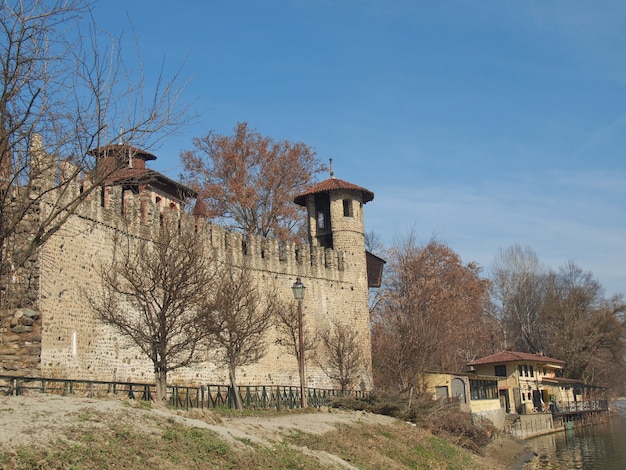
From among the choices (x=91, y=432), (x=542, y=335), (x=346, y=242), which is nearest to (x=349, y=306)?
(x=346, y=242)

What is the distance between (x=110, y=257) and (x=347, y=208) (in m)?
15.6

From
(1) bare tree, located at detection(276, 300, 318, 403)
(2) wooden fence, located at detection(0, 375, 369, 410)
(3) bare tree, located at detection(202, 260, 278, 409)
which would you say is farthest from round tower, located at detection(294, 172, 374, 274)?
(3) bare tree, located at detection(202, 260, 278, 409)

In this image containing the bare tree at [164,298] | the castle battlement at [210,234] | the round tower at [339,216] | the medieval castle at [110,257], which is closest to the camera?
the bare tree at [164,298]

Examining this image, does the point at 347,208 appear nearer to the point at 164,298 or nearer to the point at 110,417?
the point at 164,298

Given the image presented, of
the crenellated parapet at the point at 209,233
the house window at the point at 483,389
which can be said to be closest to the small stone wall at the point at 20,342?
the crenellated parapet at the point at 209,233

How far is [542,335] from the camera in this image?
58.5 meters

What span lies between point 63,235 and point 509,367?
36081 mm

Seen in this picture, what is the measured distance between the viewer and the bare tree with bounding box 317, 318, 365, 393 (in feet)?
96.5

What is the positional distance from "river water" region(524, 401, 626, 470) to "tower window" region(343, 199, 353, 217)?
13834mm

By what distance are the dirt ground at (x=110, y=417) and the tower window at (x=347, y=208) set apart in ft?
56.7

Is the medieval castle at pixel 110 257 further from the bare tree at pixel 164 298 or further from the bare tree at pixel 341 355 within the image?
the bare tree at pixel 164 298

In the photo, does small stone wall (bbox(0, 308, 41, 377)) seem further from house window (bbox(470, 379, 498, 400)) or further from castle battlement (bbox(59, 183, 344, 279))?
house window (bbox(470, 379, 498, 400))

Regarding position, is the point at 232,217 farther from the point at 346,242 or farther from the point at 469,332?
the point at 469,332

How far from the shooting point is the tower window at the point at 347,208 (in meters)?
33.9
